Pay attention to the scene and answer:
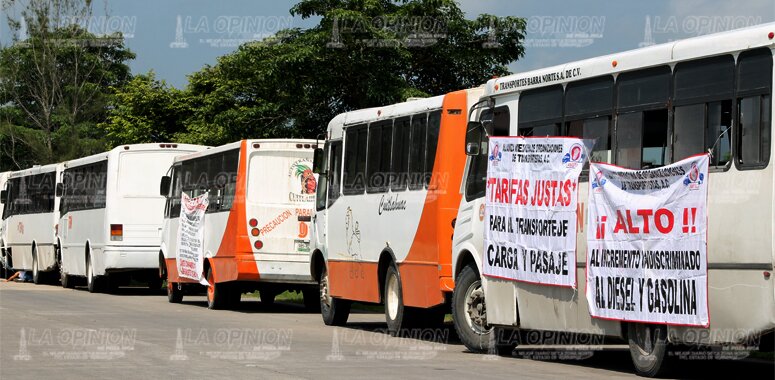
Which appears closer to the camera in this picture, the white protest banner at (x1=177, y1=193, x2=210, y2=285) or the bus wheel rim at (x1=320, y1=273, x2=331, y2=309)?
the bus wheel rim at (x1=320, y1=273, x2=331, y2=309)

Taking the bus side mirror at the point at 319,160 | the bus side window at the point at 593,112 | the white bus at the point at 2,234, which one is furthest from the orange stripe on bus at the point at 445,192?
the white bus at the point at 2,234

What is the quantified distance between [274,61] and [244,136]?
418 centimetres

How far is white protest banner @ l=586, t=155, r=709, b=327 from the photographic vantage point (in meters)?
12.5

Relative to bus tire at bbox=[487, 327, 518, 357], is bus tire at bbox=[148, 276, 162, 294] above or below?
above

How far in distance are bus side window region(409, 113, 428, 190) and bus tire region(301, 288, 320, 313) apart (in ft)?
29.6

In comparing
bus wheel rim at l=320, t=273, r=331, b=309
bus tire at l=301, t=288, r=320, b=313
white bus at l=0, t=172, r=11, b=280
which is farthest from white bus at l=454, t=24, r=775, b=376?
white bus at l=0, t=172, r=11, b=280

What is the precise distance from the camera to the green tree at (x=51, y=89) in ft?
249

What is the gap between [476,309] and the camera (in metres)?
16.5

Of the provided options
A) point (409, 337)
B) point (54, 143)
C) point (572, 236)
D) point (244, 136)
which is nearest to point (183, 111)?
point (54, 143)

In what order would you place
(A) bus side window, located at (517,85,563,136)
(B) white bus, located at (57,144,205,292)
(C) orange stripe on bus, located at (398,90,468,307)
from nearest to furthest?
(A) bus side window, located at (517,85,563,136) < (C) orange stripe on bus, located at (398,90,468,307) < (B) white bus, located at (57,144,205,292)

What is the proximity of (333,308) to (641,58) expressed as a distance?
379 inches

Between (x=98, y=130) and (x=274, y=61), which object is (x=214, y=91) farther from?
(x=274, y=61)

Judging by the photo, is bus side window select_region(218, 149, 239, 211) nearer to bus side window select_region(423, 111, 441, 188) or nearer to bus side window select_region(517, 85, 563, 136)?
bus side window select_region(423, 111, 441, 188)

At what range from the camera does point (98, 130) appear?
81625 mm
